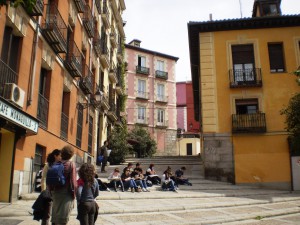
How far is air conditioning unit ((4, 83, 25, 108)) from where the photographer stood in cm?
855

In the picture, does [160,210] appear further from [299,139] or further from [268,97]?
[268,97]

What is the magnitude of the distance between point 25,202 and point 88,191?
4576mm

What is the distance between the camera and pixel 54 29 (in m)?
11.3

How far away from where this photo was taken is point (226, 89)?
18.4 meters

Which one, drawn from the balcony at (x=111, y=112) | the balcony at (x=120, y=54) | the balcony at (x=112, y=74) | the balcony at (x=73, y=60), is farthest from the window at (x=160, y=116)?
the balcony at (x=73, y=60)

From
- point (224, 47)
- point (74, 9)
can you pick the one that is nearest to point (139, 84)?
point (224, 47)

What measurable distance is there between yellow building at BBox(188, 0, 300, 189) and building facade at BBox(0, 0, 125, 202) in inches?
245

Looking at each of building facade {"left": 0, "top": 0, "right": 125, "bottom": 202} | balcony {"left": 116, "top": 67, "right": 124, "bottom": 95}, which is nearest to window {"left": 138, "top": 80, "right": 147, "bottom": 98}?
balcony {"left": 116, "top": 67, "right": 124, "bottom": 95}

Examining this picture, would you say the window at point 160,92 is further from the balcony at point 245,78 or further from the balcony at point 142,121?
the balcony at point 245,78

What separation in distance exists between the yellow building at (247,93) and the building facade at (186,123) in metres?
23.5

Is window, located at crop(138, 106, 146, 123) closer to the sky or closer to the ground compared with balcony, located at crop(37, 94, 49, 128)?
closer to the sky

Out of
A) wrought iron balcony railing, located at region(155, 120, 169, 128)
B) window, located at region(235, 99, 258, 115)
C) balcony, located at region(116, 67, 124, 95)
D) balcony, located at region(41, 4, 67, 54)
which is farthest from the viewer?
wrought iron balcony railing, located at region(155, 120, 169, 128)

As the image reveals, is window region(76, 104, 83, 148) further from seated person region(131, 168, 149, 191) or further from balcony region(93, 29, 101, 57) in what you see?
balcony region(93, 29, 101, 57)

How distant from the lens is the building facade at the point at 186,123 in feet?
139
